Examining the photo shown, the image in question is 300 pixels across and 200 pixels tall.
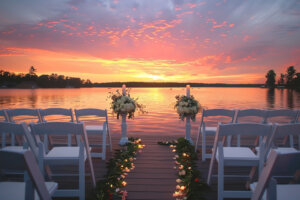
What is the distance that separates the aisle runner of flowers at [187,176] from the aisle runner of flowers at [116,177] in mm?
780

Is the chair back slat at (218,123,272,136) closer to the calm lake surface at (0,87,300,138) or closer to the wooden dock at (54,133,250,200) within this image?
the wooden dock at (54,133,250,200)

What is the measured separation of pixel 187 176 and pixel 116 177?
1107mm

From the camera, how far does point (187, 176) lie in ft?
11.0

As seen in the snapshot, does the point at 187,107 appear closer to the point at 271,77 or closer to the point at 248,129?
the point at 248,129

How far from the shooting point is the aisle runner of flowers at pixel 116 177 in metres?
2.81

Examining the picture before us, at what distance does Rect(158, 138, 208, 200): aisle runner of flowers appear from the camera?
2.82 meters

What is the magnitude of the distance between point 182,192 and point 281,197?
1.35 metres

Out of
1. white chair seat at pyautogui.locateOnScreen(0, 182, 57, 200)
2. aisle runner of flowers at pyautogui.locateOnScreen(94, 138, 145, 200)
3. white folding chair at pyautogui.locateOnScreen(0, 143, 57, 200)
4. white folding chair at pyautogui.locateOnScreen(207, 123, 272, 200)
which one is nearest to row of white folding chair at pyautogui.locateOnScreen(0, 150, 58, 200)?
white folding chair at pyautogui.locateOnScreen(0, 143, 57, 200)

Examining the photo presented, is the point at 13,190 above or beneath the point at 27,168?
beneath

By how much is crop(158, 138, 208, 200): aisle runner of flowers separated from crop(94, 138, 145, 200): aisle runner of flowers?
0.78 m

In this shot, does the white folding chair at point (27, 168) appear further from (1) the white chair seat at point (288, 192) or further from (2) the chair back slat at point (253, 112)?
(2) the chair back slat at point (253, 112)

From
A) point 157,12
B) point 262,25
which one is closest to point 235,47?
point 262,25

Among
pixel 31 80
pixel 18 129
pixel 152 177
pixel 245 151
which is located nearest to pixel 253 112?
pixel 245 151

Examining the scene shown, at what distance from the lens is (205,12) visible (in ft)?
36.3
